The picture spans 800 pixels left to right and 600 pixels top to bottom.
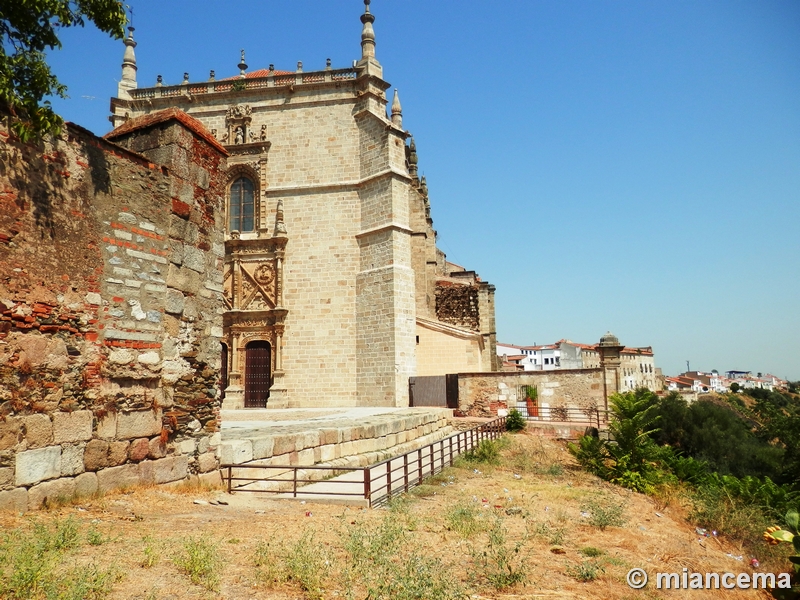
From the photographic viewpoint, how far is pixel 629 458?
10820 millimetres

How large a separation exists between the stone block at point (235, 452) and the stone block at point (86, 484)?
176cm

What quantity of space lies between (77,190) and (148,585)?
162 inches

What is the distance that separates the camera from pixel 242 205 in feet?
72.9

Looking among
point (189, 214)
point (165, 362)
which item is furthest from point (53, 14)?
point (165, 362)

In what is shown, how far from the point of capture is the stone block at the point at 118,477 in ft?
18.5

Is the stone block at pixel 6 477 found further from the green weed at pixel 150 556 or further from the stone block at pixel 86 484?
the green weed at pixel 150 556

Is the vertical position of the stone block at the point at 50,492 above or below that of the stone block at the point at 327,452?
above

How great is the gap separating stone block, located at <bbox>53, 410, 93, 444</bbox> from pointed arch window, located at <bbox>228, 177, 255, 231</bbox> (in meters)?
17.2

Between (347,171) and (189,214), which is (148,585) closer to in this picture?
(189,214)

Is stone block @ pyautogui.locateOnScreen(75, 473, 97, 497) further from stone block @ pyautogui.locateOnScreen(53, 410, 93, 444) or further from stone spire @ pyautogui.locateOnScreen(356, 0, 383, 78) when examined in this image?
stone spire @ pyautogui.locateOnScreen(356, 0, 383, 78)

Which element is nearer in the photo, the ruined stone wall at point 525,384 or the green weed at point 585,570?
the green weed at point 585,570

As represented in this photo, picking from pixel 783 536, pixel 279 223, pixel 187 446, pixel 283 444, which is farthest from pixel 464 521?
pixel 279 223

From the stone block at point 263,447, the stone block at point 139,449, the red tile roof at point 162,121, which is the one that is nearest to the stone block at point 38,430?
the stone block at point 139,449

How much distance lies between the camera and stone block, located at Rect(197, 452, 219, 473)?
6.81 m
